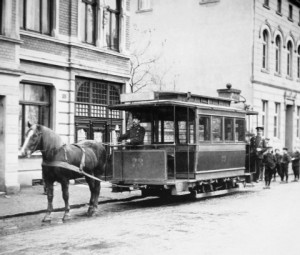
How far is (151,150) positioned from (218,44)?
17781mm

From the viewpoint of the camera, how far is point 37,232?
31.8ft

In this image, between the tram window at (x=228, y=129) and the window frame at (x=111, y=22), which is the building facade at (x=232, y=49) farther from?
the tram window at (x=228, y=129)

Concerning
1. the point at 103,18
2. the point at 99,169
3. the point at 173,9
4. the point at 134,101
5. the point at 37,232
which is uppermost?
the point at 173,9

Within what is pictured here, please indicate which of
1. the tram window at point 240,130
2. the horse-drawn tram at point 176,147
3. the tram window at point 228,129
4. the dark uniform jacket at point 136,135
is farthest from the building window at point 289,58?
the dark uniform jacket at point 136,135

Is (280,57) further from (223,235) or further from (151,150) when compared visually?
(223,235)

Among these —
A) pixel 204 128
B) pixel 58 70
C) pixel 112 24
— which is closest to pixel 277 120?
pixel 112 24

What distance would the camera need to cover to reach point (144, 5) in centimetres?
3306

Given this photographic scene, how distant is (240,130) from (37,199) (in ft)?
23.0

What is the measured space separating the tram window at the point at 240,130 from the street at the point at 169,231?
11.1ft

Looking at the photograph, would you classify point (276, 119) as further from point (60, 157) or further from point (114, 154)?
point (60, 157)

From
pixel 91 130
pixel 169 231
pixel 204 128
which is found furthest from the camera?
pixel 91 130

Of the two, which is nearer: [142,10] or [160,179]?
[160,179]

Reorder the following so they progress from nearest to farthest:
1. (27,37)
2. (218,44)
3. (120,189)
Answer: (120,189) < (27,37) < (218,44)

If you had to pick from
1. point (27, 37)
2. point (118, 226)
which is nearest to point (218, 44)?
point (27, 37)
